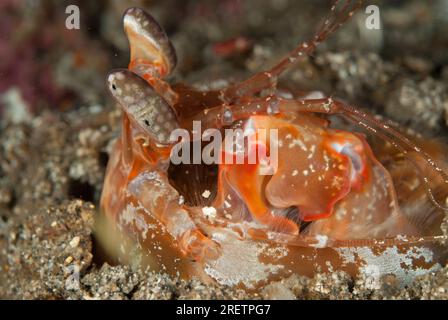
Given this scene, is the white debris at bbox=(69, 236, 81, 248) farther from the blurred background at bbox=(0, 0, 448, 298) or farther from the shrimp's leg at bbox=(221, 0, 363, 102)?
the shrimp's leg at bbox=(221, 0, 363, 102)

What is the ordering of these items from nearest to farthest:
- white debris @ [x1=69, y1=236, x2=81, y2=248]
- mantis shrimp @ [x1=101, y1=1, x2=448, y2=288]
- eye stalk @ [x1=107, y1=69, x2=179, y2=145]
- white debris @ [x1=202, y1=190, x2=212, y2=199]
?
eye stalk @ [x1=107, y1=69, x2=179, y2=145] < mantis shrimp @ [x1=101, y1=1, x2=448, y2=288] < white debris @ [x1=202, y1=190, x2=212, y2=199] < white debris @ [x1=69, y1=236, x2=81, y2=248]

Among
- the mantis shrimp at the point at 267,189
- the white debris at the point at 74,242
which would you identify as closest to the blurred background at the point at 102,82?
the white debris at the point at 74,242

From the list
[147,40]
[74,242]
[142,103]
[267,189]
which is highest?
[147,40]

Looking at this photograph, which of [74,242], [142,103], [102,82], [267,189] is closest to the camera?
[142,103]

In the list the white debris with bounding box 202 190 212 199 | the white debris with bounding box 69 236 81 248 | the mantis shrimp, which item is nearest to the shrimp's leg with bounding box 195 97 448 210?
the mantis shrimp

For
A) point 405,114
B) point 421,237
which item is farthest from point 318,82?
point 421,237

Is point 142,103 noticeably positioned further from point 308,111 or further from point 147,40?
point 308,111

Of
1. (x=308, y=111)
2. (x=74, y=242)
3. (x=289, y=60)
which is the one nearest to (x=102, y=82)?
(x=74, y=242)
